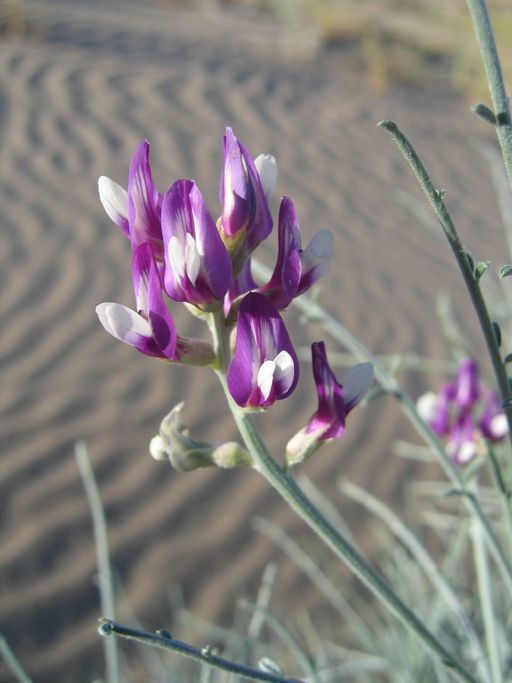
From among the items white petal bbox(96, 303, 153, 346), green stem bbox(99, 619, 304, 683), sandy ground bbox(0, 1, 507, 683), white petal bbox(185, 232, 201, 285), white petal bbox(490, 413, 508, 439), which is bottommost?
green stem bbox(99, 619, 304, 683)

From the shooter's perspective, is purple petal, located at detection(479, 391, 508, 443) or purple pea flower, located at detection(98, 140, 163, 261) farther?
purple petal, located at detection(479, 391, 508, 443)

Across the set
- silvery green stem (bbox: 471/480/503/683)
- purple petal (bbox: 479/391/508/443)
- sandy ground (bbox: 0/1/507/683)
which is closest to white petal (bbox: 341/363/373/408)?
silvery green stem (bbox: 471/480/503/683)

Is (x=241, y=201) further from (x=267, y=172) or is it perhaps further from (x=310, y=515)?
(x=310, y=515)

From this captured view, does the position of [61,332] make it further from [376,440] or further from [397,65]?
[397,65]

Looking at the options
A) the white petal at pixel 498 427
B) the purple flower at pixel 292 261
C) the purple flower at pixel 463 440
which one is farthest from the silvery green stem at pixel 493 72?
the purple flower at pixel 463 440

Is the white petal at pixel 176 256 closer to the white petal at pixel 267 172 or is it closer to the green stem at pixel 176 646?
the white petal at pixel 267 172

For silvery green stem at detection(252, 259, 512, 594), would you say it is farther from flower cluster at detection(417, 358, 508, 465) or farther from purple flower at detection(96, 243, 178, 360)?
flower cluster at detection(417, 358, 508, 465)

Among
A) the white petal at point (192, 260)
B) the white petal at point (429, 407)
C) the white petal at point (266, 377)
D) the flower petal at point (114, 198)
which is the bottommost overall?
the white petal at point (266, 377)
